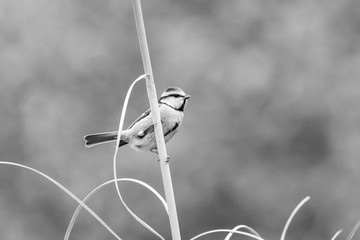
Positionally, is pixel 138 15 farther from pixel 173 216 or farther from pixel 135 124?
pixel 135 124

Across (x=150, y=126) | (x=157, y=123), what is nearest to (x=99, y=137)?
(x=150, y=126)

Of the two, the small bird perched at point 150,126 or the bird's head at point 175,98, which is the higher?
the bird's head at point 175,98

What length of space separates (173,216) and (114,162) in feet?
0.17

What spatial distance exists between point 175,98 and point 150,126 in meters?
0.12

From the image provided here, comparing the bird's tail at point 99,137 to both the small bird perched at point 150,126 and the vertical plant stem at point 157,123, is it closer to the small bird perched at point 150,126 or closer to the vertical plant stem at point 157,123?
the small bird perched at point 150,126

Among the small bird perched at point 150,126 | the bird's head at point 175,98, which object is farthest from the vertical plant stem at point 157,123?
the bird's head at point 175,98

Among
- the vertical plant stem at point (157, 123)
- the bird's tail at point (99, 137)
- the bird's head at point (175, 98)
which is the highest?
the bird's head at point (175, 98)

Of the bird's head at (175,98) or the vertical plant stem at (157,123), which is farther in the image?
the bird's head at (175,98)

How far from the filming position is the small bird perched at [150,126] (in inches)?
41.5

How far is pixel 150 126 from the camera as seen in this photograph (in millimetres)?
1068

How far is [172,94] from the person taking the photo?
1183 millimetres

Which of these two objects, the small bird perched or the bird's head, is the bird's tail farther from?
the bird's head

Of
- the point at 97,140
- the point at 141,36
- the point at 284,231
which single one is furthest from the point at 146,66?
the point at 97,140

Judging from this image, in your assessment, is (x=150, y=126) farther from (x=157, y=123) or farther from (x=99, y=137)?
(x=157, y=123)
